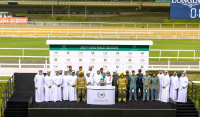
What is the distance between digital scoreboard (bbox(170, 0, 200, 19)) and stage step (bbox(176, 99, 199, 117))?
23.7m

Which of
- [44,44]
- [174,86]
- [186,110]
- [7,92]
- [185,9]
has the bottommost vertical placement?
[186,110]

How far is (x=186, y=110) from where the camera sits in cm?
1639

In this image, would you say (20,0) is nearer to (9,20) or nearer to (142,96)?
(9,20)

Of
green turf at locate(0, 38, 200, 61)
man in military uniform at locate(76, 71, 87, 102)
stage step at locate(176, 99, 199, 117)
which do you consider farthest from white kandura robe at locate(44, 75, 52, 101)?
green turf at locate(0, 38, 200, 61)

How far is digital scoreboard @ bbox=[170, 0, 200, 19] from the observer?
129ft

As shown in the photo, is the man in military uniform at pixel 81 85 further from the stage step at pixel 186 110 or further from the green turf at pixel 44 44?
the green turf at pixel 44 44

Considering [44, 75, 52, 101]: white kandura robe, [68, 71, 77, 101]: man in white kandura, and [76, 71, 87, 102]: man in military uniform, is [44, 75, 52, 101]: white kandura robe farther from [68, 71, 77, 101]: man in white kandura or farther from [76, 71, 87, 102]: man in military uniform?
[76, 71, 87, 102]: man in military uniform

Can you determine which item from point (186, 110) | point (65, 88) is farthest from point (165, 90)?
point (65, 88)

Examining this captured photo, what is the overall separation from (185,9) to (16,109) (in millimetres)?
26099

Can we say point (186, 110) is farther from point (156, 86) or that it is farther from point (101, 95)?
point (101, 95)

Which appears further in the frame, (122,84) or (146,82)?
(146,82)

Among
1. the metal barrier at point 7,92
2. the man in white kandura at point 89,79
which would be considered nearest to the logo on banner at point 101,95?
the man in white kandura at point 89,79

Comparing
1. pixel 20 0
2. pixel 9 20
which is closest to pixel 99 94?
pixel 9 20

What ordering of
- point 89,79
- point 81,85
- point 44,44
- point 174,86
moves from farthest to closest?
point 44,44 → point 89,79 → point 174,86 → point 81,85
